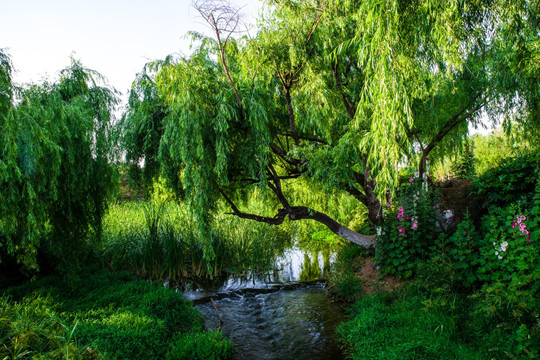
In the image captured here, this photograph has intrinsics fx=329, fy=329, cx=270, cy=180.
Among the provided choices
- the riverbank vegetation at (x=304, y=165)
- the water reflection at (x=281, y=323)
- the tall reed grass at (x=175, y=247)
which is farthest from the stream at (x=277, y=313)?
the tall reed grass at (x=175, y=247)

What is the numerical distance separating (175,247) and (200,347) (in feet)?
10.7

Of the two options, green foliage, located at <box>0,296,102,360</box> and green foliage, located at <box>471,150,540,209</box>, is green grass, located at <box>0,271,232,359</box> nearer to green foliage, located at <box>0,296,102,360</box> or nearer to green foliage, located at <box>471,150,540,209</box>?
green foliage, located at <box>0,296,102,360</box>

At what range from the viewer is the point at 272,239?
29.6ft

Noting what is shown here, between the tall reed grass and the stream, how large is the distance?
49 cm

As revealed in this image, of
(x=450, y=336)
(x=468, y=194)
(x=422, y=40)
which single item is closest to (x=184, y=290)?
(x=450, y=336)

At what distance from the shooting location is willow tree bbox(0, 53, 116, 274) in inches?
138

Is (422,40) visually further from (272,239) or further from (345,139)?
(272,239)

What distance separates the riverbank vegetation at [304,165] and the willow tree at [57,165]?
0.08 feet

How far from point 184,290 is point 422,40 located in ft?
19.6

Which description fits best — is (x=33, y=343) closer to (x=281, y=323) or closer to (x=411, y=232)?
(x=281, y=323)

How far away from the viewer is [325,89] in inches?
196

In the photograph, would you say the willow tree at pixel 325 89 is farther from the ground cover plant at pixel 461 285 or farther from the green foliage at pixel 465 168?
the ground cover plant at pixel 461 285

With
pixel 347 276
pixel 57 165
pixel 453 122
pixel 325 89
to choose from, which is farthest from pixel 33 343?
pixel 453 122

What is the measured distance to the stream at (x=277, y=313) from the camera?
436 cm
